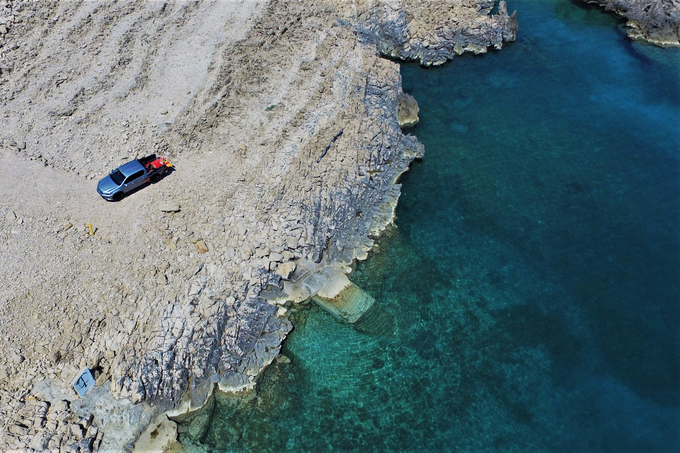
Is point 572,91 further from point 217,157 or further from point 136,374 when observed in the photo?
point 136,374

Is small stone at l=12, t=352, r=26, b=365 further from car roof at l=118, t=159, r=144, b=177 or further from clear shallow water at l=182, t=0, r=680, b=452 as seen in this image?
car roof at l=118, t=159, r=144, b=177

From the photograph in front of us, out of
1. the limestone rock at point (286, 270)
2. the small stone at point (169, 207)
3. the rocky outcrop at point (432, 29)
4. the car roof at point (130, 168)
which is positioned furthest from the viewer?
the rocky outcrop at point (432, 29)

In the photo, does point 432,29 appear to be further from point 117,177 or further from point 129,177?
Result: point 117,177

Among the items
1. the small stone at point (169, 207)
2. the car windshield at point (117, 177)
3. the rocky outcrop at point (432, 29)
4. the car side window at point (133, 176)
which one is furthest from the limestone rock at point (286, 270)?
the rocky outcrop at point (432, 29)

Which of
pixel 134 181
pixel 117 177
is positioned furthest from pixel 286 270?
pixel 117 177

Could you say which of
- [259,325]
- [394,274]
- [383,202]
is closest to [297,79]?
[383,202]

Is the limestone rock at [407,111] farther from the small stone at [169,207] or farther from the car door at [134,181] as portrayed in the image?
the car door at [134,181]
